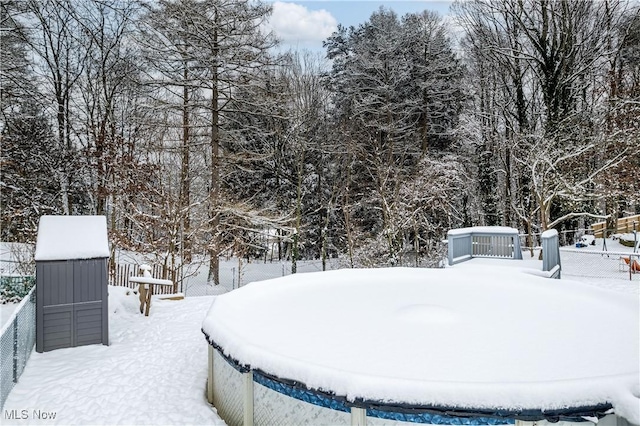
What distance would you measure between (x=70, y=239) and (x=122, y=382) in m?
2.50

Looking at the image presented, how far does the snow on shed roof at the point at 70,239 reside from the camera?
6.36m

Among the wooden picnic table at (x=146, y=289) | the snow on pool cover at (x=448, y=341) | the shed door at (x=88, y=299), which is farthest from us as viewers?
the wooden picnic table at (x=146, y=289)

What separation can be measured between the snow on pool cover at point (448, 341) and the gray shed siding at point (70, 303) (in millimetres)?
2410

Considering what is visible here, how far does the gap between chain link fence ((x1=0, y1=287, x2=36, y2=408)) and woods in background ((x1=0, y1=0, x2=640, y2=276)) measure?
556 centimetres

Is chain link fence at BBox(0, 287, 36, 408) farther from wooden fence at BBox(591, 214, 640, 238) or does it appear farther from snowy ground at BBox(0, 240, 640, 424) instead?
wooden fence at BBox(591, 214, 640, 238)

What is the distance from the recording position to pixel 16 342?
5195 mm

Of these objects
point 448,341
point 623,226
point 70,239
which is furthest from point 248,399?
point 623,226

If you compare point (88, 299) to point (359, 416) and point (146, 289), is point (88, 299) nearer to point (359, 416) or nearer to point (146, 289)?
point (146, 289)

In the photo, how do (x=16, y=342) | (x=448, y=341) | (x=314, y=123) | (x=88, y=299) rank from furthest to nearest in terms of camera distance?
1. (x=314, y=123)
2. (x=88, y=299)
3. (x=16, y=342)
4. (x=448, y=341)

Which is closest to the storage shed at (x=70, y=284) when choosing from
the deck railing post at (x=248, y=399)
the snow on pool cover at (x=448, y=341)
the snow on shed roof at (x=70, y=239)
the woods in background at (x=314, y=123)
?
the snow on shed roof at (x=70, y=239)

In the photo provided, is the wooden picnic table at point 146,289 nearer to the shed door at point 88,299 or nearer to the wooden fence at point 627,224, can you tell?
the shed door at point 88,299

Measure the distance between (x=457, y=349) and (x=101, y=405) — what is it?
12.5 ft

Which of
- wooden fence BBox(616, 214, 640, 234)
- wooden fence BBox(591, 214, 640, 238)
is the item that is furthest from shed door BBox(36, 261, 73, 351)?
wooden fence BBox(616, 214, 640, 234)

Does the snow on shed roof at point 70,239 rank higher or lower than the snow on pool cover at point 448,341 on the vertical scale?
higher
